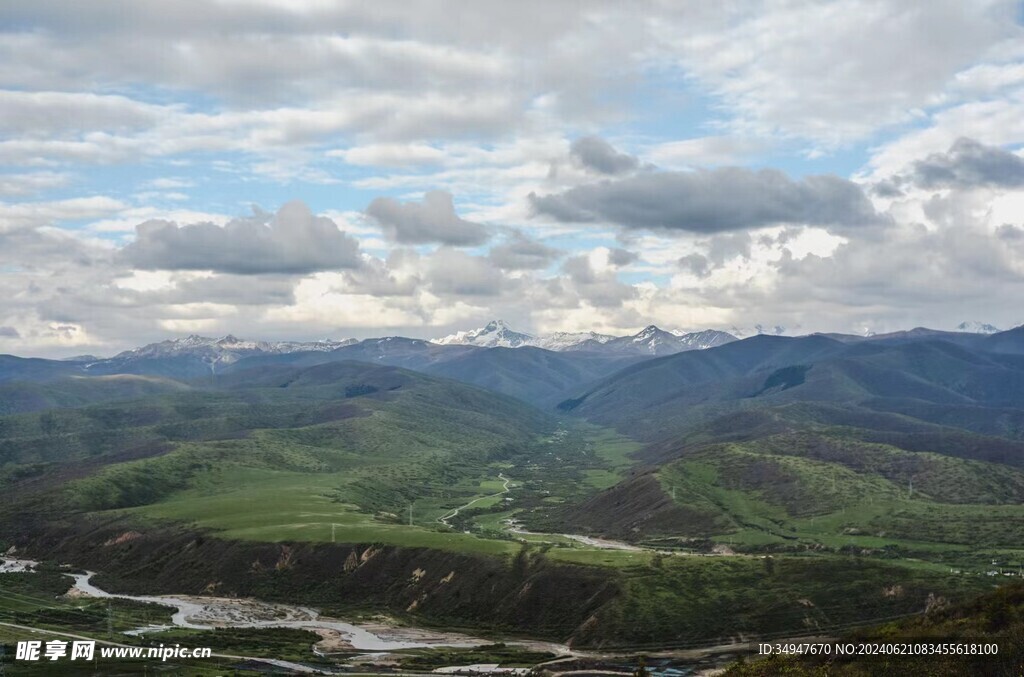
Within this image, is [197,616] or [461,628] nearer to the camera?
[461,628]

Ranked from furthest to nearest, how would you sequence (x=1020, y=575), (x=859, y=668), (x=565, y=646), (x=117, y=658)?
(x=1020, y=575)
(x=565, y=646)
(x=117, y=658)
(x=859, y=668)

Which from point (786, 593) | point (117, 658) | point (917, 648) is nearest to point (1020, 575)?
point (786, 593)

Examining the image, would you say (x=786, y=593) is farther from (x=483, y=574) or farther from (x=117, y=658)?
(x=117, y=658)

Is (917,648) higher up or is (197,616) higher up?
(917,648)

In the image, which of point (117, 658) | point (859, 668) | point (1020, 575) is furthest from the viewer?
point (1020, 575)

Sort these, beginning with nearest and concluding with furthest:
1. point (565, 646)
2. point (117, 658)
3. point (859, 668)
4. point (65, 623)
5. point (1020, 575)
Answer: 1. point (859, 668)
2. point (117, 658)
3. point (565, 646)
4. point (65, 623)
5. point (1020, 575)

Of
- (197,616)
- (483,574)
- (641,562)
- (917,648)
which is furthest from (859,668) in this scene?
(197,616)

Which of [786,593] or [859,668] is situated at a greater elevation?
[859,668]

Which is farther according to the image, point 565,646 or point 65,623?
point 65,623

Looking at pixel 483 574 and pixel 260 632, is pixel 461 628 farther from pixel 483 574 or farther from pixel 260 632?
pixel 260 632
